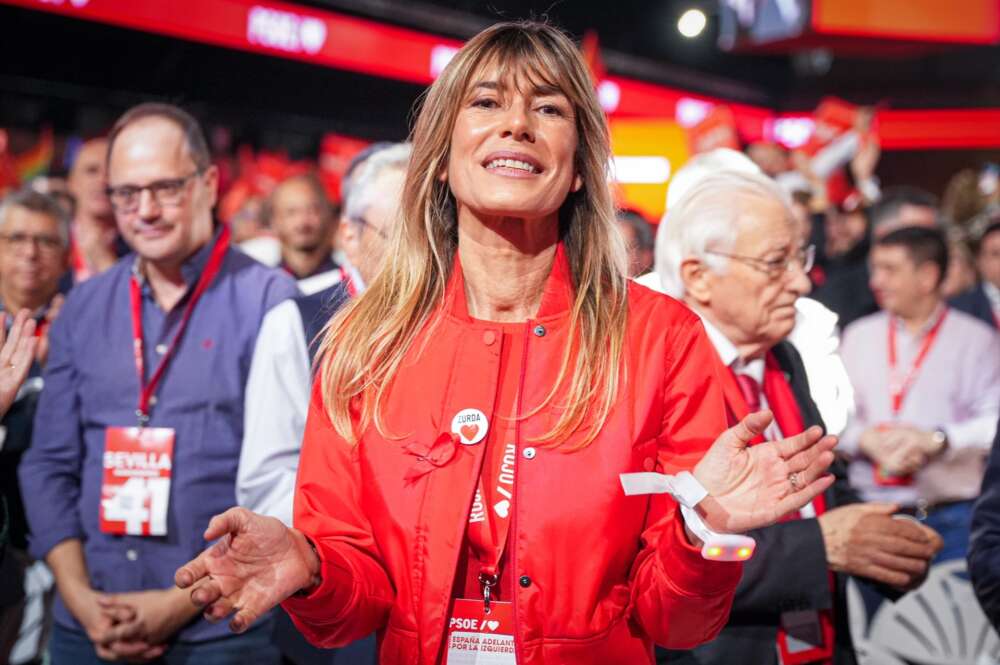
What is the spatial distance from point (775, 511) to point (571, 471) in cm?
39

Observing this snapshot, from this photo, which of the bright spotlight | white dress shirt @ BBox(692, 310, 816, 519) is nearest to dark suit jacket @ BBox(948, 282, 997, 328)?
white dress shirt @ BBox(692, 310, 816, 519)

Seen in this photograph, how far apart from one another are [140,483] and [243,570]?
145 cm

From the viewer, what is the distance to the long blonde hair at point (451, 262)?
205 cm

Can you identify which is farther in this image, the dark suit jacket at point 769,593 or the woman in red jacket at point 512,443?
the dark suit jacket at point 769,593

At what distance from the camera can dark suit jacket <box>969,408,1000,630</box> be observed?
2.53 metres

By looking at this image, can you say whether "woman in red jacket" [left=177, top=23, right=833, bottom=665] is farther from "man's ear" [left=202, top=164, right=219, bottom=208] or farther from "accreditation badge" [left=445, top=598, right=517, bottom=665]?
"man's ear" [left=202, top=164, right=219, bottom=208]

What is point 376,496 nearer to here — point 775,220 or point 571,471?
point 571,471

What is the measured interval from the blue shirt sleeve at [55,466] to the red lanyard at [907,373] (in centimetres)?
358

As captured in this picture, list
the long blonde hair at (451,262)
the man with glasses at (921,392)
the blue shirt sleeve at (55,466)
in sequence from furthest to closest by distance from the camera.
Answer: the man with glasses at (921,392) → the blue shirt sleeve at (55,466) → the long blonde hair at (451,262)

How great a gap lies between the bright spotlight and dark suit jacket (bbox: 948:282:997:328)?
33.6 feet

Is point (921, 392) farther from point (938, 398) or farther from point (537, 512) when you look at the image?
point (537, 512)

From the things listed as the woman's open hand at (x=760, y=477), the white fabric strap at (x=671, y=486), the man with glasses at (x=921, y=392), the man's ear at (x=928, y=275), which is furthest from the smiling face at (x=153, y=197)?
the man's ear at (x=928, y=275)

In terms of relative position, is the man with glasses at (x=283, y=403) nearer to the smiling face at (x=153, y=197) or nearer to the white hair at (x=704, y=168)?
the smiling face at (x=153, y=197)

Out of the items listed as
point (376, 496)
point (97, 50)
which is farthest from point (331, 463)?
point (97, 50)
